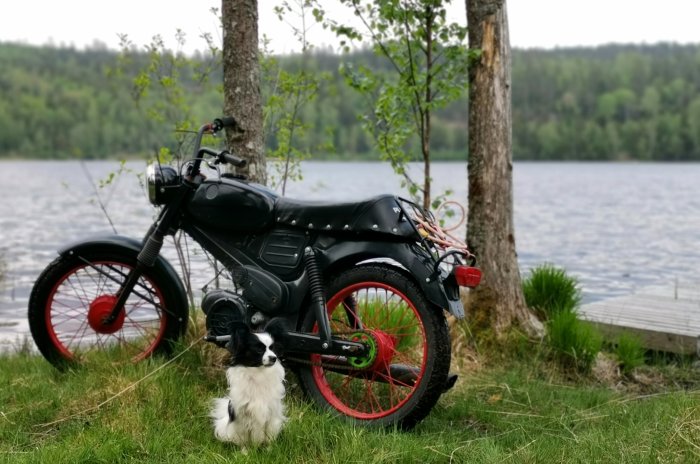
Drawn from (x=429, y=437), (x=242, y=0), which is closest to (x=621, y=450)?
(x=429, y=437)

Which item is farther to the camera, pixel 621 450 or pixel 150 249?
pixel 150 249

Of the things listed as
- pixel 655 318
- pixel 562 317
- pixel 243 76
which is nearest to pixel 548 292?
pixel 562 317

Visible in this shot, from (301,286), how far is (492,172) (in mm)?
2253

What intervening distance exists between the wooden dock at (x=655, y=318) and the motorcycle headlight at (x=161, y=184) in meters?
4.07

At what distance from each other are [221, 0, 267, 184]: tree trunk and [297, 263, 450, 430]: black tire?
1470mm

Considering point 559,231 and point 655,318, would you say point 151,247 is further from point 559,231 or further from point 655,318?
point 559,231

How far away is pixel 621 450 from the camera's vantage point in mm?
3461

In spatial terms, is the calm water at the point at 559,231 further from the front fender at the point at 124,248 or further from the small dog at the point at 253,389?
the small dog at the point at 253,389

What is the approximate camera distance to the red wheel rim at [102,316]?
4.75 m

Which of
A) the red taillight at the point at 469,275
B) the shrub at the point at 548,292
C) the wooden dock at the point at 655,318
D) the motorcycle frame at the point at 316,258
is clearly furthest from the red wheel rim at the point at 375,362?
the wooden dock at the point at 655,318

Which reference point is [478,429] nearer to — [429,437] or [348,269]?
[429,437]

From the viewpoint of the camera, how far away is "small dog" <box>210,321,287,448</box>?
11.4ft

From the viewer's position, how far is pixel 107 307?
474cm

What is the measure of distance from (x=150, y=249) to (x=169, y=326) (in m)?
0.54
